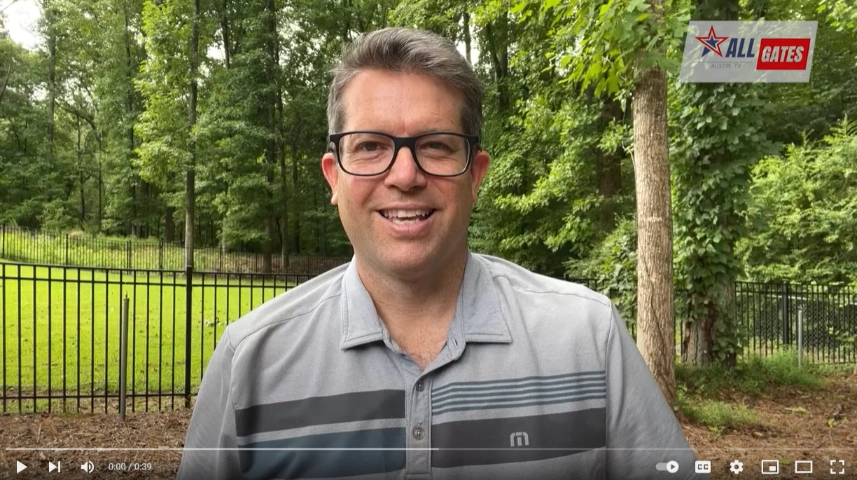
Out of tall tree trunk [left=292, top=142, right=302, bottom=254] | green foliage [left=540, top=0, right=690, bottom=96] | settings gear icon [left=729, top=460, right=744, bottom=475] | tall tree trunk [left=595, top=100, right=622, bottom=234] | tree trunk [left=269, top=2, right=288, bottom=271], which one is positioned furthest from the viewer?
tall tree trunk [left=292, top=142, right=302, bottom=254]

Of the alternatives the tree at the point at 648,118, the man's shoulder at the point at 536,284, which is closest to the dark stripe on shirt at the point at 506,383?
the man's shoulder at the point at 536,284

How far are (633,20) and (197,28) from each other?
5.74 m

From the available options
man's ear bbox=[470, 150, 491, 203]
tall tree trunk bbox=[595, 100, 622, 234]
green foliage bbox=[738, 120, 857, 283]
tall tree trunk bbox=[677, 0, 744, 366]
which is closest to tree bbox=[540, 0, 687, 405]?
tall tree trunk bbox=[677, 0, 744, 366]

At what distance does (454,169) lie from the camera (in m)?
0.84

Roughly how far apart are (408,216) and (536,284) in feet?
0.87

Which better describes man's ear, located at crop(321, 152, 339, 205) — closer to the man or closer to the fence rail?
the man

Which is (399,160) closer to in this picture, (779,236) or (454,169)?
(454,169)

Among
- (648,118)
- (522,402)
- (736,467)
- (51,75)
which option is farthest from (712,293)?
(51,75)

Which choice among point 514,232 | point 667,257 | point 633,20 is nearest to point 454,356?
point 633,20

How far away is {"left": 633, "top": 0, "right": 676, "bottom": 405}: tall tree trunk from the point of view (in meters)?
3.15

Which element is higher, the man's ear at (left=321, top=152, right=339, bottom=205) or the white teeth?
the man's ear at (left=321, top=152, right=339, bottom=205)

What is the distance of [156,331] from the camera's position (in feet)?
17.9

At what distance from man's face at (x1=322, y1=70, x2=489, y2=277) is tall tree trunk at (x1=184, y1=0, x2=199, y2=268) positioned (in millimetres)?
6371

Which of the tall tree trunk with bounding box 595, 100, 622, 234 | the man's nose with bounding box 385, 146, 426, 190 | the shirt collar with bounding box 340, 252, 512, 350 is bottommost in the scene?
the shirt collar with bounding box 340, 252, 512, 350
